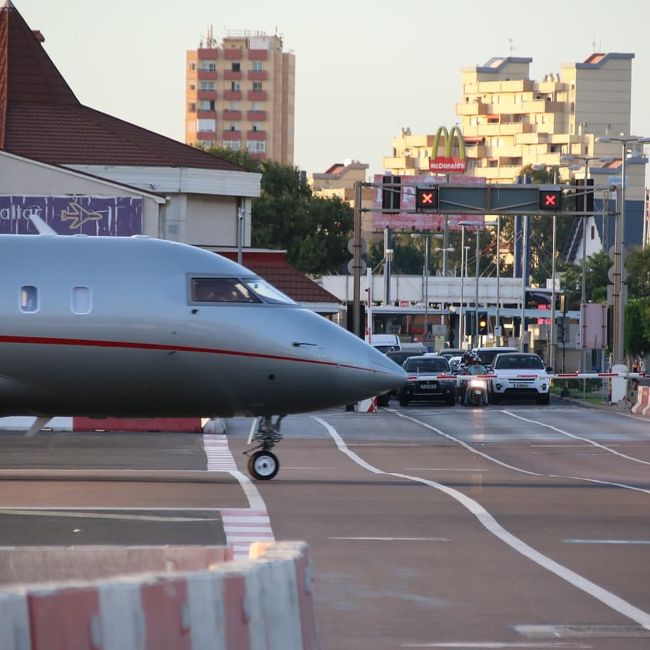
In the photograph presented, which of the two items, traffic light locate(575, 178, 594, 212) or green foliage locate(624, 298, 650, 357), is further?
green foliage locate(624, 298, 650, 357)

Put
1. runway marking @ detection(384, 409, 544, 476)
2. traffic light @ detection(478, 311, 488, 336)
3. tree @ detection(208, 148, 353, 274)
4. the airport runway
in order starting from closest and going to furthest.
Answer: the airport runway
runway marking @ detection(384, 409, 544, 476)
traffic light @ detection(478, 311, 488, 336)
tree @ detection(208, 148, 353, 274)

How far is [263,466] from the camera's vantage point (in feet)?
69.9

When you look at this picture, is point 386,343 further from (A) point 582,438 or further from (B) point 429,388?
(A) point 582,438

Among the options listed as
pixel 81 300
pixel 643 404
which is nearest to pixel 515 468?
pixel 81 300

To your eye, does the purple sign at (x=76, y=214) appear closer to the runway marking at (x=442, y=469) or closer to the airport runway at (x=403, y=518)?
the airport runway at (x=403, y=518)

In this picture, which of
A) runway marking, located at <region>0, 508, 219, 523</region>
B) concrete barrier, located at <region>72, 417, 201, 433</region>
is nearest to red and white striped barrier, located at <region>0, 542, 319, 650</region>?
runway marking, located at <region>0, 508, 219, 523</region>

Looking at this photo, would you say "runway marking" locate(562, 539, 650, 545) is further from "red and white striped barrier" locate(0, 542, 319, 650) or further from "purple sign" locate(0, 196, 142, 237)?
"purple sign" locate(0, 196, 142, 237)

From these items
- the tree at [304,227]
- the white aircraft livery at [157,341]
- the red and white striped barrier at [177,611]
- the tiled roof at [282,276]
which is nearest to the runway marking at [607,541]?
the white aircraft livery at [157,341]

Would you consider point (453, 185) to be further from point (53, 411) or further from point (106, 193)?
point (53, 411)

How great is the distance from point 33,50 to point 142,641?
2354 inches

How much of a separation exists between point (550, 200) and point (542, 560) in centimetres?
4084

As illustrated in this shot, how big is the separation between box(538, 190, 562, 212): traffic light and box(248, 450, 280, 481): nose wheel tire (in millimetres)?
33500

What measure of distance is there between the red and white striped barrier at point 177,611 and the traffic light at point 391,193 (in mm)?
44306

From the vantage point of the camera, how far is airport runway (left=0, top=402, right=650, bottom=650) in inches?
426
